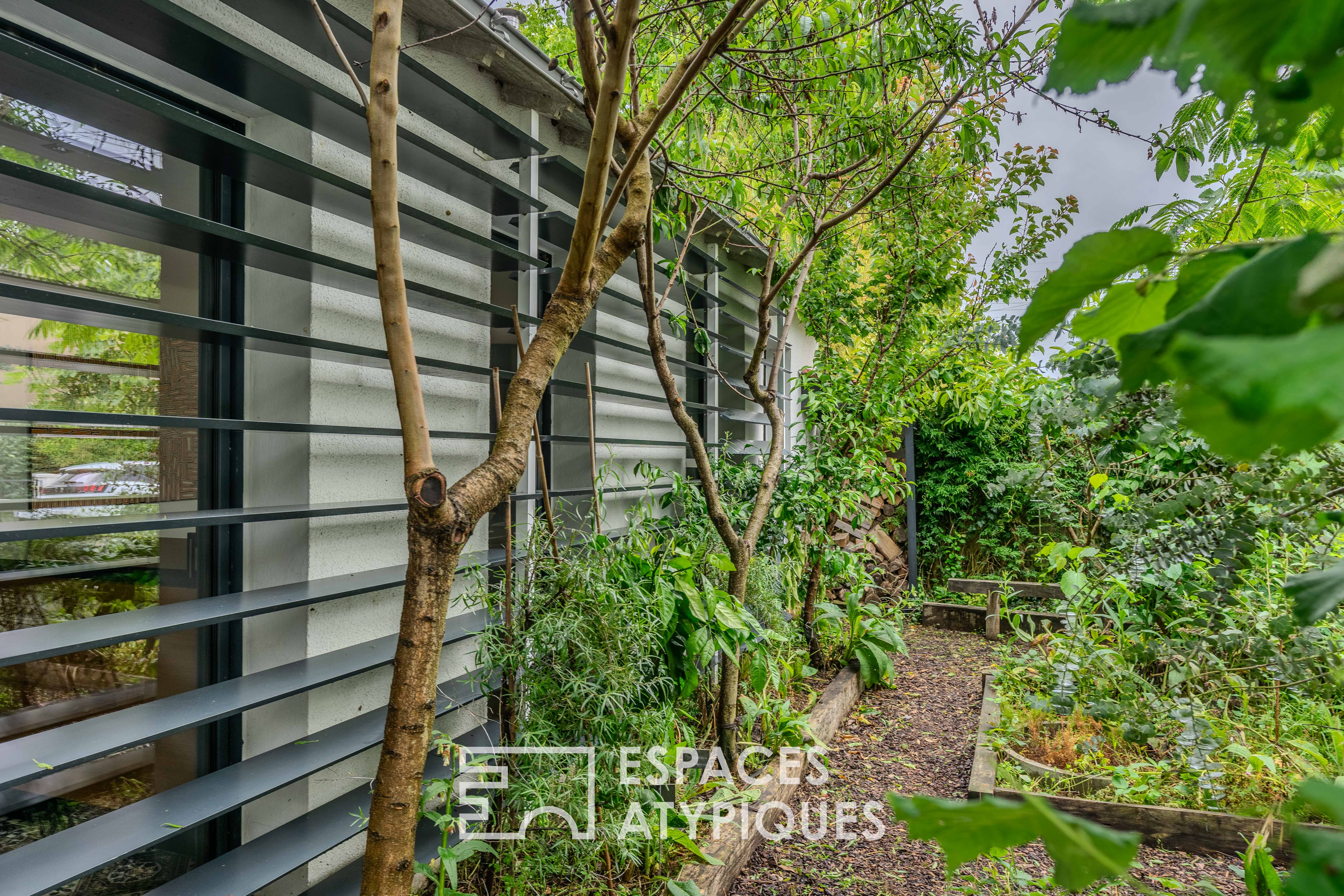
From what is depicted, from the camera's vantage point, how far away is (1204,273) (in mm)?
293

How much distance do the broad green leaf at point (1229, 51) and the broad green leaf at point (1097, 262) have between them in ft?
0.16

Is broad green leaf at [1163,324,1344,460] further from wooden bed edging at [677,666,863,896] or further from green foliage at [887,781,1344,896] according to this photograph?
wooden bed edging at [677,666,863,896]

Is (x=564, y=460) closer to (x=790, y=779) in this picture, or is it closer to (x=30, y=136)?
(x=790, y=779)

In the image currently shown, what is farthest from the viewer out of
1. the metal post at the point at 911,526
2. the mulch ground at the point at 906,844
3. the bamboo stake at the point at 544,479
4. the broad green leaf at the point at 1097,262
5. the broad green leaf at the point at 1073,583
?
the metal post at the point at 911,526

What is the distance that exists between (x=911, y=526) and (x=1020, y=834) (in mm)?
7313

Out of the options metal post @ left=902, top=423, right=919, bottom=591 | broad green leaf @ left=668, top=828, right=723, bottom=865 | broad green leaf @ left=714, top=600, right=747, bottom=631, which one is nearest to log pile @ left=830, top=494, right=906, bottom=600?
metal post @ left=902, top=423, right=919, bottom=591

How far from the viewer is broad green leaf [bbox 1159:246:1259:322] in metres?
0.29

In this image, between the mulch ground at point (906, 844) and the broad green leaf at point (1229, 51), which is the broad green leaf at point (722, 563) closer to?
the mulch ground at point (906, 844)

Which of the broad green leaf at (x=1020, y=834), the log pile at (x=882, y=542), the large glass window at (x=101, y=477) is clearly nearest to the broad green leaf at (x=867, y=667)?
the log pile at (x=882, y=542)

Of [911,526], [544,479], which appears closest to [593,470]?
[544,479]

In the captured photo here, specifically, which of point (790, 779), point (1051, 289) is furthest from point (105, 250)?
point (790, 779)

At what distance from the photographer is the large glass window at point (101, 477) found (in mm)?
1628

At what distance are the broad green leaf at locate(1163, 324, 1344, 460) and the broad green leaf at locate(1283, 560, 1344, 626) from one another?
17 centimetres

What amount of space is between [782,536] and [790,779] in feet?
5.55
